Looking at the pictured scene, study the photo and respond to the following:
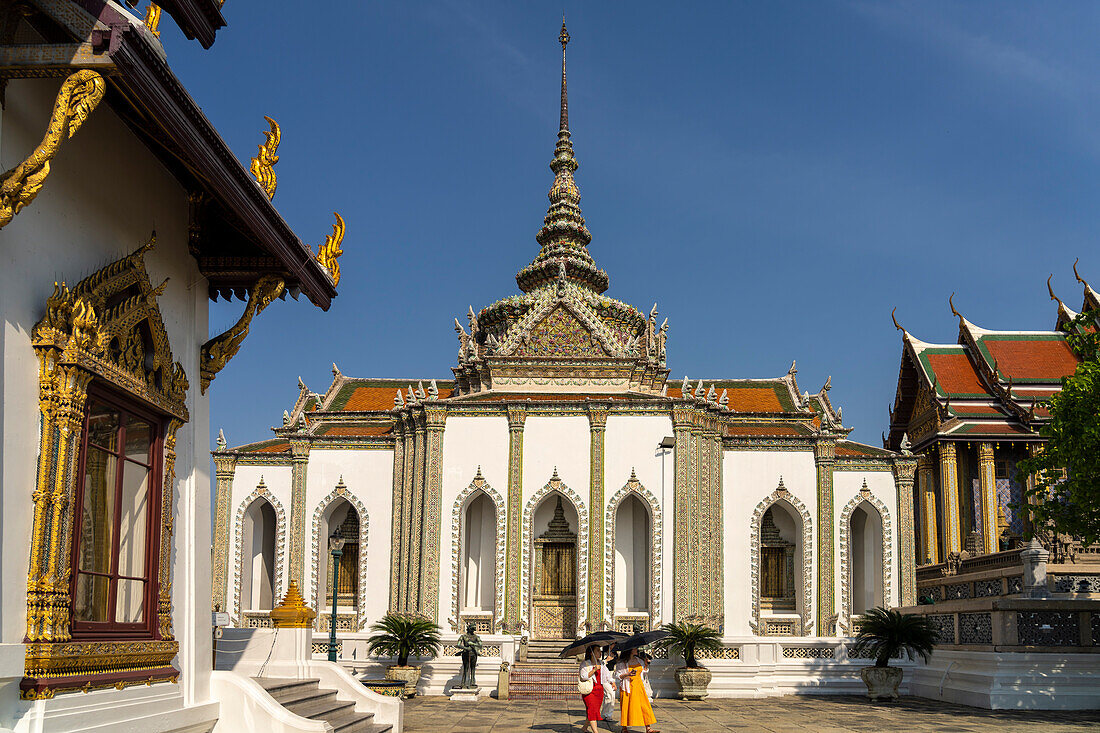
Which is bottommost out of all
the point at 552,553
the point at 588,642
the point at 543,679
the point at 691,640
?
the point at 543,679

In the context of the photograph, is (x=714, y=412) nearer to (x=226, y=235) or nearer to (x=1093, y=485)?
(x=1093, y=485)

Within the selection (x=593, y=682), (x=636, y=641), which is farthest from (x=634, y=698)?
(x=636, y=641)

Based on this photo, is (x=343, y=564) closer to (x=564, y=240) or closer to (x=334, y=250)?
(x=564, y=240)

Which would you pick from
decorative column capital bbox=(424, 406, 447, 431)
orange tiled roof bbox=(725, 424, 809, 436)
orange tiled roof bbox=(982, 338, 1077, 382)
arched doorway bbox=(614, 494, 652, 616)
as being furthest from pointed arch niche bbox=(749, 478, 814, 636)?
orange tiled roof bbox=(982, 338, 1077, 382)

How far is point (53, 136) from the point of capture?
18.1 ft

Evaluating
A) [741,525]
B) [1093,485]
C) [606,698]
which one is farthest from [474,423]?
[1093,485]

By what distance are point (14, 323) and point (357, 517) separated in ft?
65.6

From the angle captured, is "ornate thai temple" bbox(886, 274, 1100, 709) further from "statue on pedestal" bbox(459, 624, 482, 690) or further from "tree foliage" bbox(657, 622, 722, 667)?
"statue on pedestal" bbox(459, 624, 482, 690)

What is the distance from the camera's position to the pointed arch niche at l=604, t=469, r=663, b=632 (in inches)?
871

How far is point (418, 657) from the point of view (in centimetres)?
2094

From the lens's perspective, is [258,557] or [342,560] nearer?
[342,560]

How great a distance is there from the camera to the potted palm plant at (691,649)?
19.7m

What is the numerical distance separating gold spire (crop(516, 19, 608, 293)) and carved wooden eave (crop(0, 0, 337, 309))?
20.2 meters

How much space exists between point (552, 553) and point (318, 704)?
1325cm
